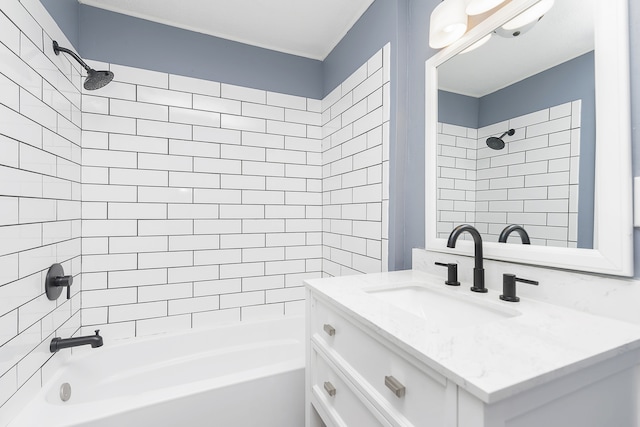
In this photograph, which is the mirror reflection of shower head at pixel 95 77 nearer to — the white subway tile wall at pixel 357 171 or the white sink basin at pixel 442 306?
the white subway tile wall at pixel 357 171

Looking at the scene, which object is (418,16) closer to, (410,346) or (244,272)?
(410,346)

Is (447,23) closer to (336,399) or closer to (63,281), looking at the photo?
(336,399)

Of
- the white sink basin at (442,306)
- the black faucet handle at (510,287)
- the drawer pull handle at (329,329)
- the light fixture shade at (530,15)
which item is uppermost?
the light fixture shade at (530,15)

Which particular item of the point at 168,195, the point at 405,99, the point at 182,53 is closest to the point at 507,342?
the point at 405,99

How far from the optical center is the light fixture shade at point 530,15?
96 cm

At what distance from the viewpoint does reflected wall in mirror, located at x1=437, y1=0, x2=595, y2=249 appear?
0.86m

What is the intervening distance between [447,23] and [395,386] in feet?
4.43

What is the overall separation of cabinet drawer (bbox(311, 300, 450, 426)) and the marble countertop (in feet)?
0.17

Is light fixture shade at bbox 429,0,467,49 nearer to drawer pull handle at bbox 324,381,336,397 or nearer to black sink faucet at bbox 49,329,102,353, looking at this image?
drawer pull handle at bbox 324,381,336,397

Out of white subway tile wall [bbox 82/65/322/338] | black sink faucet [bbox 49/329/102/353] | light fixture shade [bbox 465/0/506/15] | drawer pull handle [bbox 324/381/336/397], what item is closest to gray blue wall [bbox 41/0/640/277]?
light fixture shade [bbox 465/0/506/15]

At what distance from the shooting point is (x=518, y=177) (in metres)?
1.05

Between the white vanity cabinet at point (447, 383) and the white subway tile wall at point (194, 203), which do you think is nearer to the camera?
the white vanity cabinet at point (447, 383)

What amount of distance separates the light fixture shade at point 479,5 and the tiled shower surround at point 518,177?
0.43 meters

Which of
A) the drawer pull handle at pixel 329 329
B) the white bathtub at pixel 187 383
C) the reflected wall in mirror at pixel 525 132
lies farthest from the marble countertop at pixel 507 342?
the white bathtub at pixel 187 383
